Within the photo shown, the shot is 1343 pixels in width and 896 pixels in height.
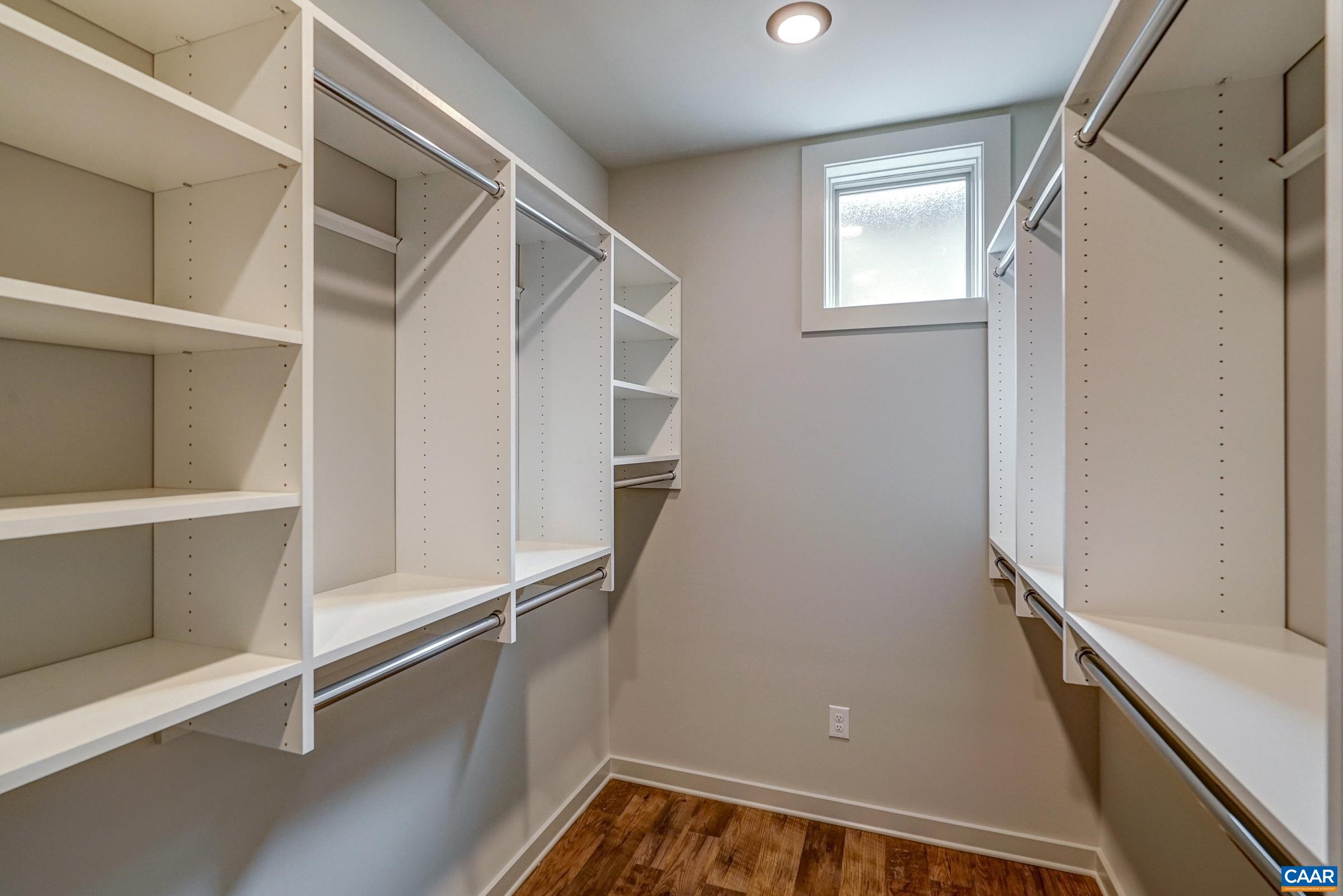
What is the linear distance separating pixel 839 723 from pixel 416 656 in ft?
5.75


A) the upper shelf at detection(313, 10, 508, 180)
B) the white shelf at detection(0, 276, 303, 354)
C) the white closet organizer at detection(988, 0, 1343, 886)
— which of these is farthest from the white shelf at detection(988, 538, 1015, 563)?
the white shelf at detection(0, 276, 303, 354)

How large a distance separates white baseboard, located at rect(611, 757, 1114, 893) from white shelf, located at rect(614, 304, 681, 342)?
1.79 metres

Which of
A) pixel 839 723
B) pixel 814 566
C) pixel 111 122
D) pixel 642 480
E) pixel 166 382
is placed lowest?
pixel 839 723

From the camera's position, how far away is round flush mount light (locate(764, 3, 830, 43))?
64.6 inches

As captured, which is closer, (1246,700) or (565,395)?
(1246,700)

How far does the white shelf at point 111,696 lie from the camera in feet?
2.16

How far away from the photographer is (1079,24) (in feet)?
5.60

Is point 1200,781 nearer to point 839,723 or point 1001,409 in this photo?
point 1001,409

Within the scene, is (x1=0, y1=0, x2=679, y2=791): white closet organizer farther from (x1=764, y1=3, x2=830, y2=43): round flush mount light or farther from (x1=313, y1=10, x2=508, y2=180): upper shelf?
(x1=764, y1=3, x2=830, y2=43): round flush mount light

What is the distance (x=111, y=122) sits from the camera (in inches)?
32.0

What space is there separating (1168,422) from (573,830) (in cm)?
224

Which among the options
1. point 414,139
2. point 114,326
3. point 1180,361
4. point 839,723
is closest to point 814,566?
point 839,723

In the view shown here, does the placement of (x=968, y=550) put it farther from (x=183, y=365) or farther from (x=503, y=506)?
(x=183, y=365)

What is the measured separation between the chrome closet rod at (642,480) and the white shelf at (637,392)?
317 millimetres
